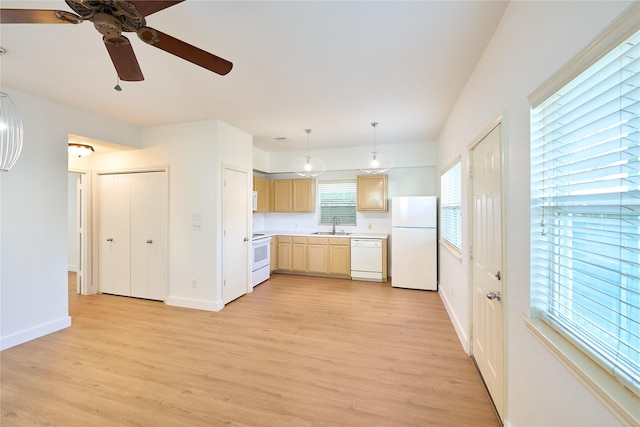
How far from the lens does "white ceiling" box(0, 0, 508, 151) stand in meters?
1.73

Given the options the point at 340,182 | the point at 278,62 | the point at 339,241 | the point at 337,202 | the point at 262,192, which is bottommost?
the point at 339,241

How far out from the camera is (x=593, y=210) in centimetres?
99

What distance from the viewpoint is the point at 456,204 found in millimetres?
3404

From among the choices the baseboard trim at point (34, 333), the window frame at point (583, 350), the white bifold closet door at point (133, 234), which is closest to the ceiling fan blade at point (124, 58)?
the window frame at point (583, 350)

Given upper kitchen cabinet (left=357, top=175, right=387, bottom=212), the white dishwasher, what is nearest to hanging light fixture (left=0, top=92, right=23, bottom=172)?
the white dishwasher

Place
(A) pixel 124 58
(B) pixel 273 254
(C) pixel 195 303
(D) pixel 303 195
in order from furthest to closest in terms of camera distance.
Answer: (D) pixel 303 195 → (B) pixel 273 254 → (C) pixel 195 303 → (A) pixel 124 58

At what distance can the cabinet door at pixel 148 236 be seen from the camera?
411cm

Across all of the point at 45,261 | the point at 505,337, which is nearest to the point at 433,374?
the point at 505,337

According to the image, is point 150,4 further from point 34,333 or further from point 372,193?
point 372,193

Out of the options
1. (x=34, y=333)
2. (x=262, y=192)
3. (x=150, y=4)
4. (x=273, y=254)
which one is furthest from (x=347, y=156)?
(x=34, y=333)

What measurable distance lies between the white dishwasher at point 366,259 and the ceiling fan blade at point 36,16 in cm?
473

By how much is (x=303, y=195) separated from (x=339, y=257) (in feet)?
5.39

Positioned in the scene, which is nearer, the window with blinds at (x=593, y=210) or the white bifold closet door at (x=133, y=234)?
the window with blinds at (x=593, y=210)

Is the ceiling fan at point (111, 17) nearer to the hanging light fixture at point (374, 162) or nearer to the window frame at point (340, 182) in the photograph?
the hanging light fixture at point (374, 162)
